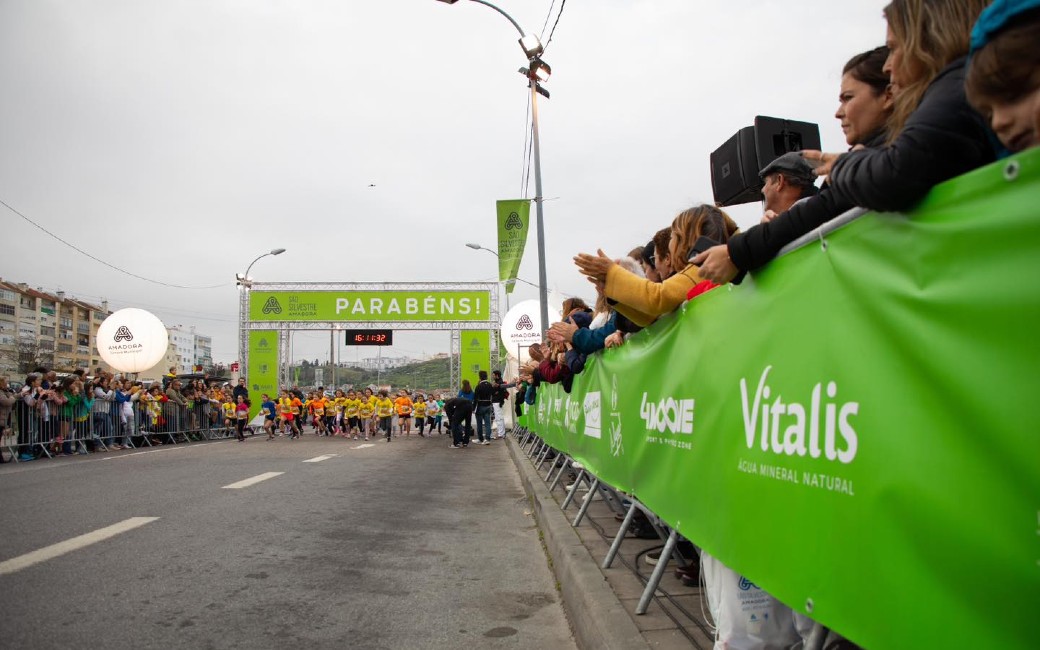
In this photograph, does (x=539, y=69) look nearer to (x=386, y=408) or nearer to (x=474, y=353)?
(x=386, y=408)

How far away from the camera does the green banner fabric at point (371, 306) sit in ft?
106

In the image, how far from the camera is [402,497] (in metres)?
8.49

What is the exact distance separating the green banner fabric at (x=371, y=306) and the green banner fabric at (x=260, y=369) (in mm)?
1163

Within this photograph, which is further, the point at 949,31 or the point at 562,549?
the point at 562,549

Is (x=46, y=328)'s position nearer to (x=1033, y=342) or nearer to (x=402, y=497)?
(x=402, y=497)

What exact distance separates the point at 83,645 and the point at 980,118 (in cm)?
389

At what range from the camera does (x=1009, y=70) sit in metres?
1.27

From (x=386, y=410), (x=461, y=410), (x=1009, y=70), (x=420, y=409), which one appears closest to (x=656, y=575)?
(x=1009, y=70)

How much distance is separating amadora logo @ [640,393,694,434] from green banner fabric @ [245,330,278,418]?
30.7 metres

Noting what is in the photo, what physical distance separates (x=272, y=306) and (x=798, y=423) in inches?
1284

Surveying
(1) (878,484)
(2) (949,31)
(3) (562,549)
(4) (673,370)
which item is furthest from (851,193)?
(3) (562,549)

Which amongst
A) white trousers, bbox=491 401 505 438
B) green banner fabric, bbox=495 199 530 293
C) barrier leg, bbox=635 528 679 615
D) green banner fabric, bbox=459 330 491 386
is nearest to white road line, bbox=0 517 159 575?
barrier leg, bbox=635 528 679 615

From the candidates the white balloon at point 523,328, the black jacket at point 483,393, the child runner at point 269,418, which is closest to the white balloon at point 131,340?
the child runner at point 269,418

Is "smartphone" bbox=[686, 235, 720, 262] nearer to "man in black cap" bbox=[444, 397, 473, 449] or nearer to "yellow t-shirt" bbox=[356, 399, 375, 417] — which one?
"man in black cap" bbox=[444, 397, 473, 449]
